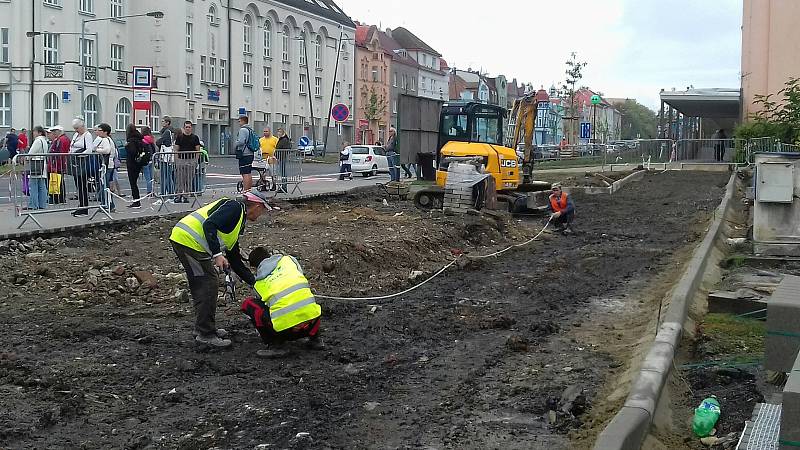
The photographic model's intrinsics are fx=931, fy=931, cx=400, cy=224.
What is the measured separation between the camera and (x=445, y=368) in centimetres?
768

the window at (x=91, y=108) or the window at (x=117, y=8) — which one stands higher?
the window at (x=117, y=8)

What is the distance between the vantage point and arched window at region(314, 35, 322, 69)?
82688 mm

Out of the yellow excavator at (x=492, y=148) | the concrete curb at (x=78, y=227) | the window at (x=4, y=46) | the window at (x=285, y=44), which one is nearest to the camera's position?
the concrete curb at (x=78, y=227)

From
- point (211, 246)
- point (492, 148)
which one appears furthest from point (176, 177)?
point (211, 246)

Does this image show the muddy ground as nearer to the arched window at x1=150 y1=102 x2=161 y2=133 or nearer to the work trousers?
the work trousers

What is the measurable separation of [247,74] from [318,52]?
1259 centimetres

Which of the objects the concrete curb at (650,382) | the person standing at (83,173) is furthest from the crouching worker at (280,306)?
the person standing at (83,173)

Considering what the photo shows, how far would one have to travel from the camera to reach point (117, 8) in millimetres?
59688

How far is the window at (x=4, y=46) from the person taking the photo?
52.4 meters

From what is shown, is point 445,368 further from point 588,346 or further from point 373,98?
point 373,98

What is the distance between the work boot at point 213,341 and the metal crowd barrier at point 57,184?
7080 millimetres

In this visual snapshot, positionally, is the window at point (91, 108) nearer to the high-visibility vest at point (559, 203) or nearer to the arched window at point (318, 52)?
the arched window at point (318, 52)

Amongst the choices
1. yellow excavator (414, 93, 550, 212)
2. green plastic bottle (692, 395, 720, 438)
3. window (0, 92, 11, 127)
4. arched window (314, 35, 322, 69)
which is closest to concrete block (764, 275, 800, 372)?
green plastic bottle (692, 395, 720, 438)

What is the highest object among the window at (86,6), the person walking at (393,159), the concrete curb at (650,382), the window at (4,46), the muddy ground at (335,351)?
the window at (86,6)
